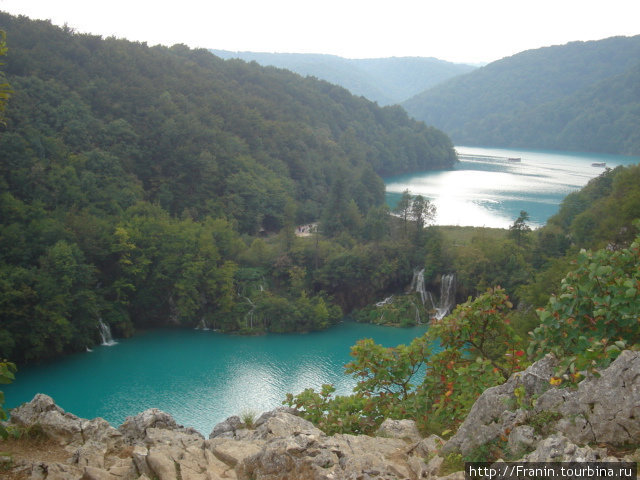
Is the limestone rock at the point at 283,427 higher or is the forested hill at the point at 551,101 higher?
the forested hill at the point at 551,101

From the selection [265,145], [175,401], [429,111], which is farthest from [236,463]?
[429,111]

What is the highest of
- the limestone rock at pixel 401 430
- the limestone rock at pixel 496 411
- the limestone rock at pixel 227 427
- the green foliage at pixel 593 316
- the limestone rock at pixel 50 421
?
the green foliage at pixel 593 316

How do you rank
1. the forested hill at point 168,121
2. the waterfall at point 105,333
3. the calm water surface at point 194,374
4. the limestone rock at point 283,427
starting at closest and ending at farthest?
the limestone rock at point 283,427 → the calm water surface at point 194,374 → the waterfall at point 105,333 → the forested hill at point 168,121

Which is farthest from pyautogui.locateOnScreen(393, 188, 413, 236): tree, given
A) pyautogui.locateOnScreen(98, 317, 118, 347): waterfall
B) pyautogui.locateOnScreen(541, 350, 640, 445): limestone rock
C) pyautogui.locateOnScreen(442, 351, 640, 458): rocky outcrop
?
pyautogui.locateOnScreen(541, 350, 640, 445): limestone rock

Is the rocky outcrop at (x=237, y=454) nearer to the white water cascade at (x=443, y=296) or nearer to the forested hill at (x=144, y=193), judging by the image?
the forested hill at (x=144, y=193)

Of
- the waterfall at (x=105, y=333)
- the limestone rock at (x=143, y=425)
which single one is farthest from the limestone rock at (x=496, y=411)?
the waterfall at (x=105, y=333)

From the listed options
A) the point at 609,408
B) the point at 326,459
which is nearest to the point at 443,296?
the point at 326,459
